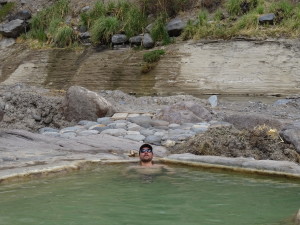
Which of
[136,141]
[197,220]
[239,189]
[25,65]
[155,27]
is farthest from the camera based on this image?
[25,65]

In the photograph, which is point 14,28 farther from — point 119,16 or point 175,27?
point 175,27

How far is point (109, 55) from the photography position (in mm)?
17812

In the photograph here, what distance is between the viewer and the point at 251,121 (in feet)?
27.6

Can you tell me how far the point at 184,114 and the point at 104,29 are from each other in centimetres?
1004

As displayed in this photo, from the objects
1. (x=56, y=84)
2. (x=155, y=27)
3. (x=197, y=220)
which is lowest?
(x=56, y=84)

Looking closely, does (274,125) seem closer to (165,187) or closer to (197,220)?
(165,187)

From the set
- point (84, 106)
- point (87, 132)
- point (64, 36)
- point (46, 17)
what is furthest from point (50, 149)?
point (46, 17)

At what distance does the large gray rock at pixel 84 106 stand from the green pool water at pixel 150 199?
148 inches

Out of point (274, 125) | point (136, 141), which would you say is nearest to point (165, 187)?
point (136, 141)

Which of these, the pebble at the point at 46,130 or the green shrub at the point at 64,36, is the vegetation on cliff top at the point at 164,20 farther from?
the pebble at the point at 46,130

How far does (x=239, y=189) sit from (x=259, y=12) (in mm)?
12105

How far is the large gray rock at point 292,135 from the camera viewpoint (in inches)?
275

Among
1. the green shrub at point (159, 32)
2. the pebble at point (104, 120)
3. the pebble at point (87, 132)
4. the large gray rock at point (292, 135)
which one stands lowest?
the green shrub at point (159, 32)

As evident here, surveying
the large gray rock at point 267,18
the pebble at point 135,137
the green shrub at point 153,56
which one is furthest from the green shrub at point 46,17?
the pebble at point 135,137
